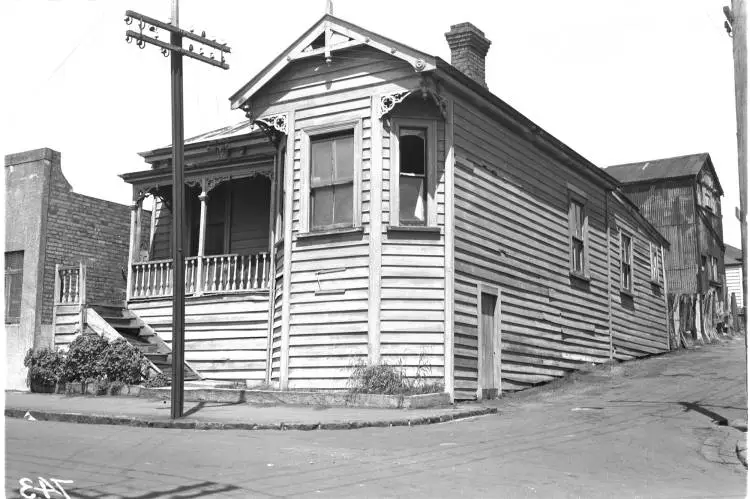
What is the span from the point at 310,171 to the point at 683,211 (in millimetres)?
34345

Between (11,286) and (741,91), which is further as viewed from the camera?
(11,286)

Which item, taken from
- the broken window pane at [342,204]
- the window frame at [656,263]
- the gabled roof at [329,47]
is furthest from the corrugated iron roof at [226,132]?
the window frame at [656,263]

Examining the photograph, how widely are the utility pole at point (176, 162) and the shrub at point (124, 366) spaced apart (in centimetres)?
483

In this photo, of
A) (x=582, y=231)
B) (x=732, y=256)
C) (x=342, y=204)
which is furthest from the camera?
(x=732, y=256)

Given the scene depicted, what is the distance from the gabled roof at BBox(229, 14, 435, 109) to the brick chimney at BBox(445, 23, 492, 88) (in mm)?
5153

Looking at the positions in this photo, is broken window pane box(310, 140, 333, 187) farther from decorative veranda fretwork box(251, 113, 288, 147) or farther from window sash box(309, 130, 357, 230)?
decorative veranda fretwork box(251, 113, 288, 147)

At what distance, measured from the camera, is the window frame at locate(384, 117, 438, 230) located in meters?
15.1

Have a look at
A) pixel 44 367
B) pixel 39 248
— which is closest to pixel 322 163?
pixel 44 367

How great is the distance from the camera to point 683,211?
4522 centimetres

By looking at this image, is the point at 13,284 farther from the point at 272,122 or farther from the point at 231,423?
the point at 231,423

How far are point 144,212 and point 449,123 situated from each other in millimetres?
12141

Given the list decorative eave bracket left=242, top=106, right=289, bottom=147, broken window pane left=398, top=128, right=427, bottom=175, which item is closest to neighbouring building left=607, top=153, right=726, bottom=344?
broken window pane left=398, top=128, right=427, bottom=175

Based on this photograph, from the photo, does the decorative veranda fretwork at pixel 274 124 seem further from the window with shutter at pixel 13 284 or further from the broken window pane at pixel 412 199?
the window with shutter at pixel 13 284

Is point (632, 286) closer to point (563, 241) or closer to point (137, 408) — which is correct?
point (563, 241)
